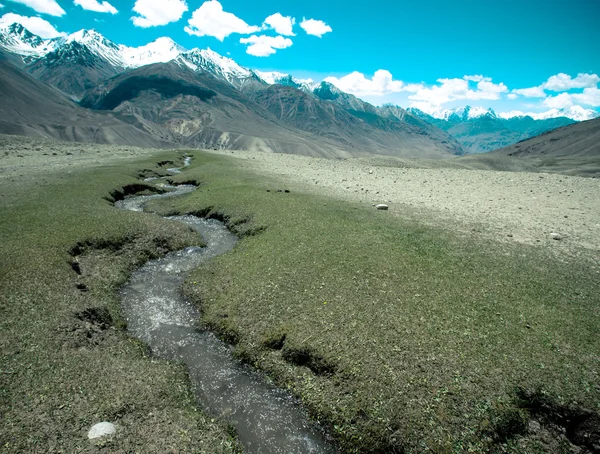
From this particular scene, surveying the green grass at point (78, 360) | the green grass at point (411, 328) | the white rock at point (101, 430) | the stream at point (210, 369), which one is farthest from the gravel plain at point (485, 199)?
the white rock at point (101, 430)

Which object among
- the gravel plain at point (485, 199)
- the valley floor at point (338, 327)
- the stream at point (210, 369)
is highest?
the gravel plain at point (485, 199)

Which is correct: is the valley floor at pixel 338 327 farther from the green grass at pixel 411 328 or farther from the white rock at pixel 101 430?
the white rock at pixel 101 430

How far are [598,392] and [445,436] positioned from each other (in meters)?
6.27

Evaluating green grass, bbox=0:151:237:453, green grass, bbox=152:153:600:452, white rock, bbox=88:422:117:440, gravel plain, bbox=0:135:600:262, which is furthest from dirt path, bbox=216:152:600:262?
white rock, bbox=88:422:117:440

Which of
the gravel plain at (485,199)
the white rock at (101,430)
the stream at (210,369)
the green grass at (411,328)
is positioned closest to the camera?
the white rock at (101,430)

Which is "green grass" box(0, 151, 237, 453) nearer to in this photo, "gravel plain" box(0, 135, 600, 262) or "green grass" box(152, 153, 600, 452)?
"green grass" box(152, 153, 600, 452)

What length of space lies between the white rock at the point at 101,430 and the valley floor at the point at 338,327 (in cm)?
23

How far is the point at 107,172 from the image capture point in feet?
160

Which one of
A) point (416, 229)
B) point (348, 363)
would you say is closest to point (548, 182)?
point (416, 229)

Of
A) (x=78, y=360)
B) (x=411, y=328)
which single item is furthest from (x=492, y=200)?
(x=78, y=360)

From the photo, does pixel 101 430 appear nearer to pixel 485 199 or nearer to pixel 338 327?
pixel 338 327

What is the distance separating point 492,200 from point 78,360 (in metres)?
42.9

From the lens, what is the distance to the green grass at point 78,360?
10.1 meters

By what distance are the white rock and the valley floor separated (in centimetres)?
23
